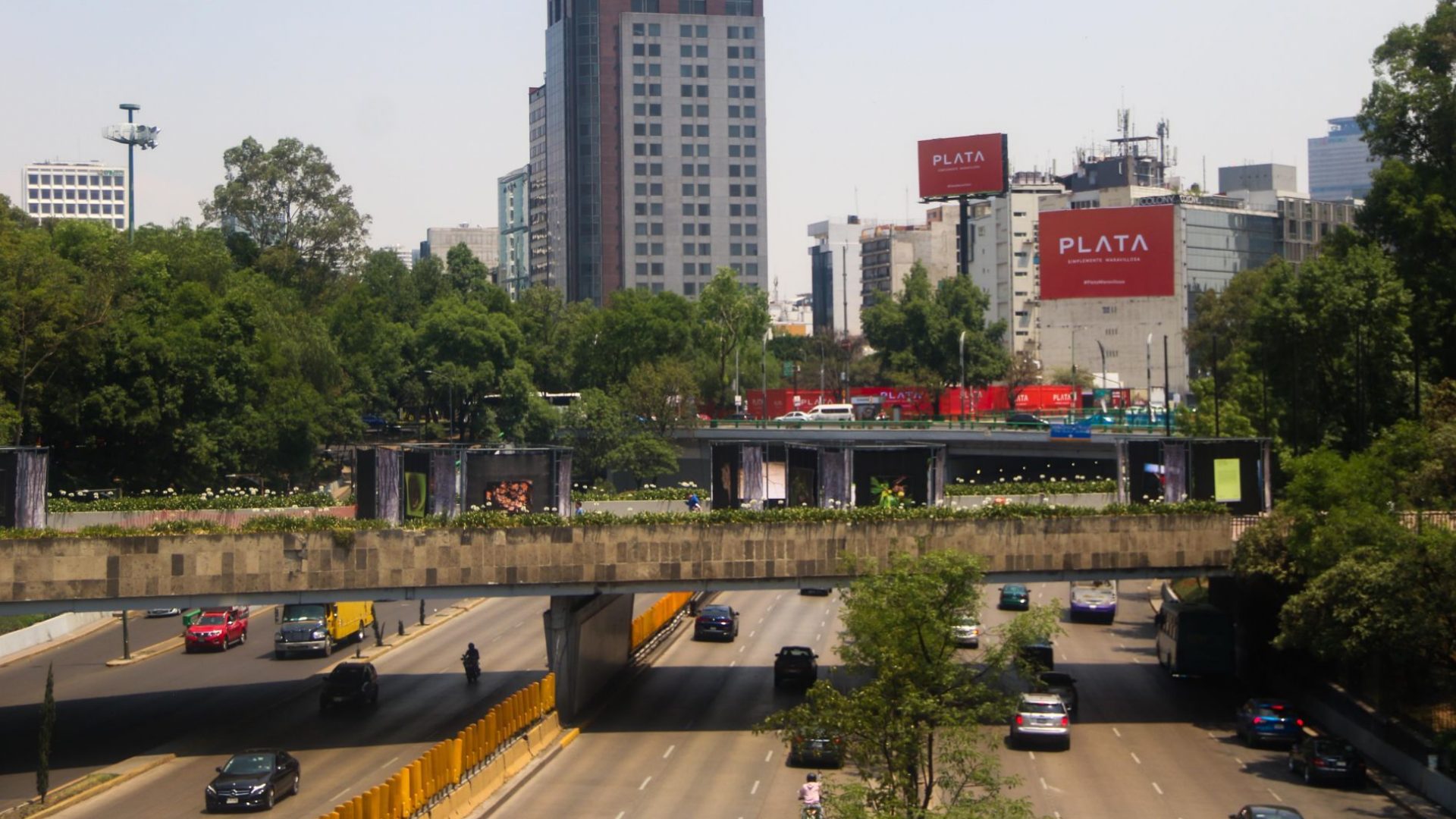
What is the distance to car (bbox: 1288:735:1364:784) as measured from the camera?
41.2m

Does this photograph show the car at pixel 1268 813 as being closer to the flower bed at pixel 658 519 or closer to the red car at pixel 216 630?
the flower bed at pixel 658 519

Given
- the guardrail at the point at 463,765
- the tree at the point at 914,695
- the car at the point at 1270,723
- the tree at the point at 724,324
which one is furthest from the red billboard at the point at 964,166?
the tree at the point at 914,695

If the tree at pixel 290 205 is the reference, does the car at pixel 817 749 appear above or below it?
below

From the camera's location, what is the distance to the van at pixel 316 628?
6244cm

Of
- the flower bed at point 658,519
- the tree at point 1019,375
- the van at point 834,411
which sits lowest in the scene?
the flower bed at point 658,519

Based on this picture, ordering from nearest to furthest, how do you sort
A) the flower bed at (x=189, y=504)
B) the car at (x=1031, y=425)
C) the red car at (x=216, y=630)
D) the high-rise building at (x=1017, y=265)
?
the flower bed at (x=189, y=504), the red car at (x=216, y=630), the car at (x=1031, y=425), the high-rise building at (x=1017, y=265)

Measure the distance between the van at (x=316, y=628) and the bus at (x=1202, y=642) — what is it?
105 ft

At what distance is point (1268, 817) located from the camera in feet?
111

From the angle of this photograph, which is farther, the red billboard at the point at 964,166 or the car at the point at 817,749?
the red billboard at the point at 964,166

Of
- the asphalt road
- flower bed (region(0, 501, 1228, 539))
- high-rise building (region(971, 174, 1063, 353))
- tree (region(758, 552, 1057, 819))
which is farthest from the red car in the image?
high-rise building (region(971, 174, 1063, 353))

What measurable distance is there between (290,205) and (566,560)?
84.3m

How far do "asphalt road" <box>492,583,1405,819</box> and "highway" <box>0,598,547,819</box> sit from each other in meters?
5.24

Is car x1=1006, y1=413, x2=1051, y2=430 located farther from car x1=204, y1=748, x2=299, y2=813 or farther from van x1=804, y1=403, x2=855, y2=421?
car x1=204, y1=748, x2=299, y2=813

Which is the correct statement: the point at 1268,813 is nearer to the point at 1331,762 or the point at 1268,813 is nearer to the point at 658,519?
the point at 1331,762
